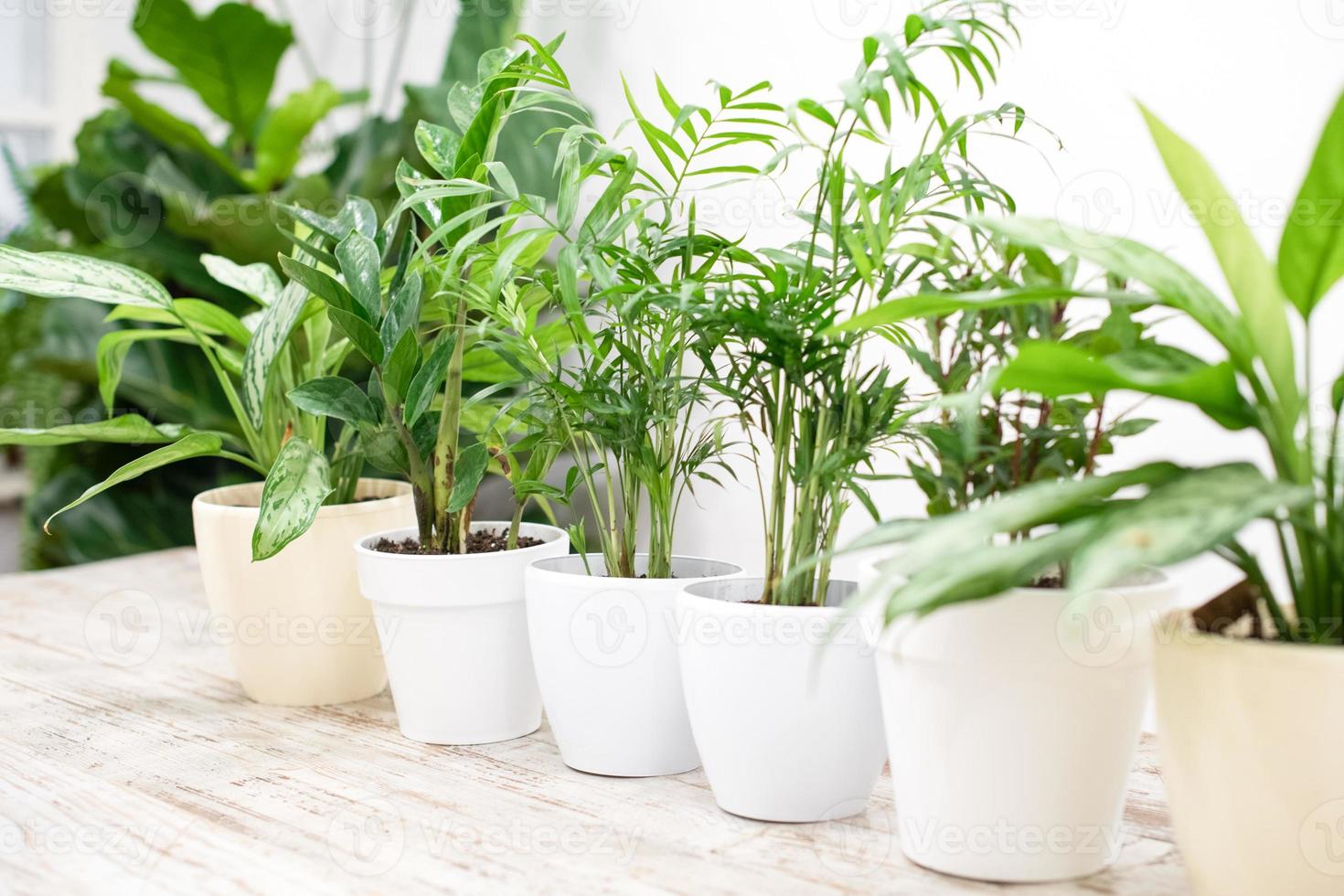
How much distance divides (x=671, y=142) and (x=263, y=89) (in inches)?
56.7

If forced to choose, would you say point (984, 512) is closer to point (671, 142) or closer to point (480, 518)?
point (671, 142)

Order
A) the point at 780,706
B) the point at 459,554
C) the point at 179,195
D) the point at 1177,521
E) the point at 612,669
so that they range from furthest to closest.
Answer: the point at 179,195
the point at 459,554
the point at 612,669
the point at 780,706
the point at 1177,521

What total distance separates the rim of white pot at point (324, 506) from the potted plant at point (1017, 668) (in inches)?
23.6

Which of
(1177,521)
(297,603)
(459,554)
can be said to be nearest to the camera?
(1177,521)

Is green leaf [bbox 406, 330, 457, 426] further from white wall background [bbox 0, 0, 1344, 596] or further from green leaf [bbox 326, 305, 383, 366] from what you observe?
Result: white wall background [bbox 0, 0, 1344, 596]

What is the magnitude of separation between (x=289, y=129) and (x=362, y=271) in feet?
3.53

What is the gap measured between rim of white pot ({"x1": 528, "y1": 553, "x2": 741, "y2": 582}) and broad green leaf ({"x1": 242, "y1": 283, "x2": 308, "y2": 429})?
0.34 m

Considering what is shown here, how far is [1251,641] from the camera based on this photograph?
2.20 feet

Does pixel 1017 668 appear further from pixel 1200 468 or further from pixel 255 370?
pixel 255 370

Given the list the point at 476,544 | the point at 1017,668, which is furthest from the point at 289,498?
the point at 1017,668

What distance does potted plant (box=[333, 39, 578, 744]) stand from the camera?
3.26 feet

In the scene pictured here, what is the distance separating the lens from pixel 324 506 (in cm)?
120

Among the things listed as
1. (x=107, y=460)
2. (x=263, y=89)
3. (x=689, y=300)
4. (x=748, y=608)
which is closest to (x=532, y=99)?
(x=689, y=300)

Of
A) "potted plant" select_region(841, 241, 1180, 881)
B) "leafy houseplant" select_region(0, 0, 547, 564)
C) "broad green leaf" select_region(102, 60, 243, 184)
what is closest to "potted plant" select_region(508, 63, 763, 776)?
"potted plant" select_region(841, 241, 1180, 881)
